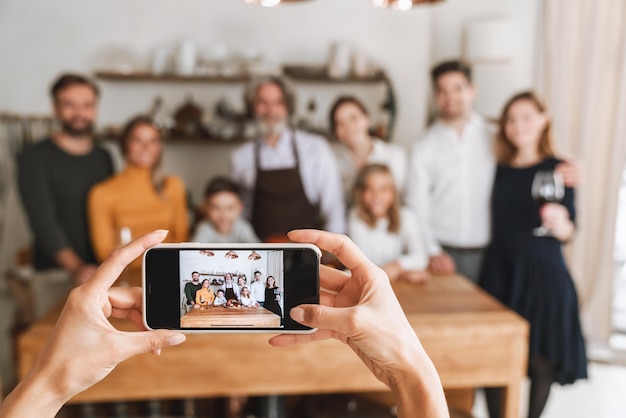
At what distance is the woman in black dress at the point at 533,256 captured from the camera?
2166 millimetres

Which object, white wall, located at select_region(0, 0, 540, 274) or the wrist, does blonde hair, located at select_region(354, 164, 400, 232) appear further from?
the wrist

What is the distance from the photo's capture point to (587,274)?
3.50 m

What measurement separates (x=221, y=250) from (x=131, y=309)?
0.70 ft

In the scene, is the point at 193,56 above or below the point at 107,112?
above

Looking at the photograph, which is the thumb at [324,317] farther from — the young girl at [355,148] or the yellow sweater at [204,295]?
the young girl at [355,148]

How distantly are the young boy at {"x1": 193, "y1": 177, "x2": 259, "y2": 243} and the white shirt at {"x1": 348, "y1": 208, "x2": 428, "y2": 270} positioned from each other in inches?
18.9

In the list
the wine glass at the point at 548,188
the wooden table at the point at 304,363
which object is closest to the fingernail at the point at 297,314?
the wooden table at the point at 304,363

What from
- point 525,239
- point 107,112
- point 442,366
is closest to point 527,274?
point 525,239

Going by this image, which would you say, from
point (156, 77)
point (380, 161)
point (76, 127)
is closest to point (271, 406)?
point (380, 161)

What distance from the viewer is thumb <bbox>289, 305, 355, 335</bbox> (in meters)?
0.71

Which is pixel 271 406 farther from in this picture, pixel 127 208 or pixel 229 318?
Result: pixel 229 318

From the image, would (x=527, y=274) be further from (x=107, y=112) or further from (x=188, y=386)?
(x=107, y=112)

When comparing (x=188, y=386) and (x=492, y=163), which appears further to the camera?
(x=492, y=163)

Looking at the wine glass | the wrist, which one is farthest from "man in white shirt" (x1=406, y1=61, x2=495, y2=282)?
the wrist
